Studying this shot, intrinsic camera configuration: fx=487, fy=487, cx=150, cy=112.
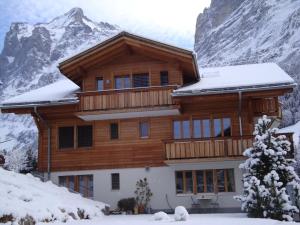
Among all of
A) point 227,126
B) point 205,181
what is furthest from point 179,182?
point 227,126

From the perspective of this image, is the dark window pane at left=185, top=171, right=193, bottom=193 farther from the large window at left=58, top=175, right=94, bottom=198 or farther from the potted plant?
the large window at left=58, top=175, right=94, bottom=198

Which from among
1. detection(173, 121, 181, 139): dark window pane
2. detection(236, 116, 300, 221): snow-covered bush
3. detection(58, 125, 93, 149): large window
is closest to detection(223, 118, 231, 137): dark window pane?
detection(173, 121, 181, 139): dark window pane

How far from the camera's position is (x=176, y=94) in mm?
22141

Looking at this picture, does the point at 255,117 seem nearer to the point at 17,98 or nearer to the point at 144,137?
the point at 144,137

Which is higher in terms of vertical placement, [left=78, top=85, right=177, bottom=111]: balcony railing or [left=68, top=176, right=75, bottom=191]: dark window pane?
[left=78, top=85, right=177, bottom=111]: balcony railing

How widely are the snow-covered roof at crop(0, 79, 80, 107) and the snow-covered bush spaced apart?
31.6 feet

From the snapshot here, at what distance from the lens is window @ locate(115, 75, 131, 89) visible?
24.2 meters

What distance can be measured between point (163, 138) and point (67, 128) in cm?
504

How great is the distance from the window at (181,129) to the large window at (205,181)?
69.5 inches

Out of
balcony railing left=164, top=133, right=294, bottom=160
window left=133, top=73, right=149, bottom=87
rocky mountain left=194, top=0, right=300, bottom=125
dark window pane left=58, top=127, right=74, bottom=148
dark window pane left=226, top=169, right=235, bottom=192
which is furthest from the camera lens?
rocky mountain left=194, top=0, right=300, bottom=125

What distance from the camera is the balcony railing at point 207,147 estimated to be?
2147 centimetres

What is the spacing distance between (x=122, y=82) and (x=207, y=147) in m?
5.60

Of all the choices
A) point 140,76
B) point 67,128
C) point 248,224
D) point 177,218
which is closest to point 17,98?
point 67,128

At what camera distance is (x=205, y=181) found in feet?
74.3
